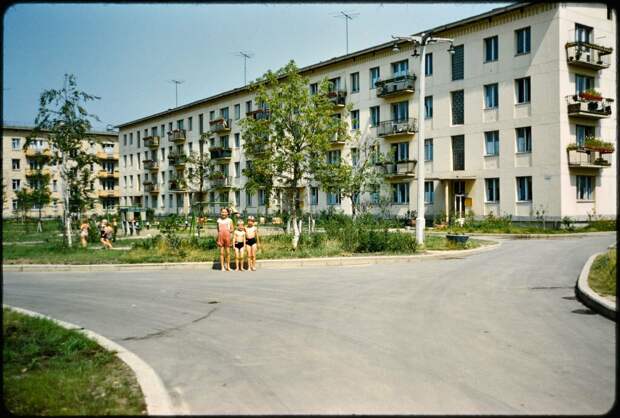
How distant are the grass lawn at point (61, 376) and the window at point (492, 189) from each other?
105 ft

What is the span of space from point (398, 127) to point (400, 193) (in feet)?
16.7

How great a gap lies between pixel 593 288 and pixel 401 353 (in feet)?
17.9

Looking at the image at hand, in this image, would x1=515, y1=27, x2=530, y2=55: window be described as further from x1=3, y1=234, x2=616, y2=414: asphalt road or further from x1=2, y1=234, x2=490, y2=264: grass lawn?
x1=3, y1=234, x2=616, y2=414: asphalt road

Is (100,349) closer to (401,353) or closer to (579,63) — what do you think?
(401,353)

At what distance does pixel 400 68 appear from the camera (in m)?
41.6

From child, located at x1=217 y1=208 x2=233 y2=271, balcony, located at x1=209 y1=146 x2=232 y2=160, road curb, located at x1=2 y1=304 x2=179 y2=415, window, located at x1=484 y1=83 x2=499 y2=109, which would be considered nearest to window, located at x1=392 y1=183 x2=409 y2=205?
window, located at x1=484 y1=83 x2=499 y2=109

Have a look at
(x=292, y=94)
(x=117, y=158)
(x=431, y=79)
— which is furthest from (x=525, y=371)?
(x=117, y=158)

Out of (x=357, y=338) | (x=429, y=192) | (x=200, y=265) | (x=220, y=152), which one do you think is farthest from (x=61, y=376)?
(x=220, y=152)

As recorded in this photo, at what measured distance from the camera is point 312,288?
37.0 feet

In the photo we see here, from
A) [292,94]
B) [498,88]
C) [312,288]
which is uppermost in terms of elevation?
[498,88]

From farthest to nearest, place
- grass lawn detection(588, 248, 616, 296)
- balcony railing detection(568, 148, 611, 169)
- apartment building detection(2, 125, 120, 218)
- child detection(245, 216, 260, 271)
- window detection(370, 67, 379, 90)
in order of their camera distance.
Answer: apartment building detection(2, 125, 120, 218) < window detection(370, 67, 379, 90) < balcony railing detection(568, 148, 611, 169) < child detection(245, 216, 260, 271) < grass lawn detection(588, 248, 616, 296)

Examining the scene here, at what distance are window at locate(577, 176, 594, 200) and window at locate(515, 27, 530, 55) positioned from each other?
28.0 feet

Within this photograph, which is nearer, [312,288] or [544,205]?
[312,288]

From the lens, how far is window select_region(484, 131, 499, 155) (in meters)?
34.8
